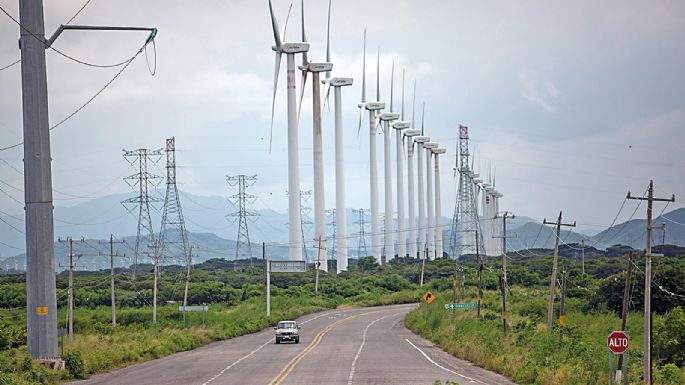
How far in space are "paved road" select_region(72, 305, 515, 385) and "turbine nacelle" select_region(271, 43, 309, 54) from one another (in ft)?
189

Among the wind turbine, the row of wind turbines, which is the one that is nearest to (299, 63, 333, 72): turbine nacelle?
the row of wind turbines

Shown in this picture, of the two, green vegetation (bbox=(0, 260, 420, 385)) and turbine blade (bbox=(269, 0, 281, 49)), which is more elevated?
turbine blade (bbox=(269, 0, 281, 49))

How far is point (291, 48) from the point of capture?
127 meters

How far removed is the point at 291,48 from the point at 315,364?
8441 centimetres

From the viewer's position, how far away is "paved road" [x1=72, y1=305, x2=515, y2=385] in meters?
39.7

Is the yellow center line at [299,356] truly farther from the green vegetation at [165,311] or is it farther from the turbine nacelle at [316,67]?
the turbine nacelle at [316,67]

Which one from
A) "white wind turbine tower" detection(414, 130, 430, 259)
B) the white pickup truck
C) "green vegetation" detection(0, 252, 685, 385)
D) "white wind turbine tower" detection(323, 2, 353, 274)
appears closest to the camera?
"green vegetation" detection(0, 252, 685, 385)

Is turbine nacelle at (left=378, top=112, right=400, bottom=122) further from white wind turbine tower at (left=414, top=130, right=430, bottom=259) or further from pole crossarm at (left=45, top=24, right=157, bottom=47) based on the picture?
pole crossarm at (left=45, top=24, right=157, bottom=47)

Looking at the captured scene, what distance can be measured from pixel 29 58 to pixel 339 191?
107 m

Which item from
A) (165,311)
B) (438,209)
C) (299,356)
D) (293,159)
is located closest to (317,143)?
(293,159)

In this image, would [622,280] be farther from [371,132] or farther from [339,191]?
[371,132]

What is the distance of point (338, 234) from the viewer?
14425 cm

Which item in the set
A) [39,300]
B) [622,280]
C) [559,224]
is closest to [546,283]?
[622,280]

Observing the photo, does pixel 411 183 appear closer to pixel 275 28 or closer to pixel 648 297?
pixel 275 28
